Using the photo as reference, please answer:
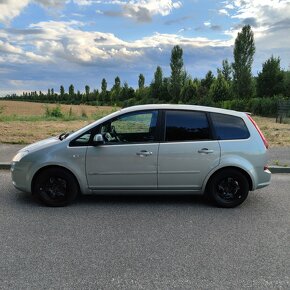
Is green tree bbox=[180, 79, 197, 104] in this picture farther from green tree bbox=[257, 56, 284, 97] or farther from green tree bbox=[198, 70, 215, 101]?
green tree bbox=[257, 56, 284, 97]

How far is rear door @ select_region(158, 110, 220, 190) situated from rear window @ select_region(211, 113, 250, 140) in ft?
0.46

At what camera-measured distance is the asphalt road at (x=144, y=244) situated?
3.63 m

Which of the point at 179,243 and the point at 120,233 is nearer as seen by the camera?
the point at 179,243

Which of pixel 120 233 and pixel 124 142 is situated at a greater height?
pixel 124 142

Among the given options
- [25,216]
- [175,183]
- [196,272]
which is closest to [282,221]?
[175,183]

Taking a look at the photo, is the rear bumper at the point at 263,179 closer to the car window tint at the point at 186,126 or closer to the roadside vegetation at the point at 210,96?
the car window tint at the point at 186,126

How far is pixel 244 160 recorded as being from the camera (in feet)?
19.5

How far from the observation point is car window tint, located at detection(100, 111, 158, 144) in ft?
19.8

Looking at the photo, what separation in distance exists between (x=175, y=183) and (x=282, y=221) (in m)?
1.63

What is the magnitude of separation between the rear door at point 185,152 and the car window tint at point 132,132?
8.9 inches

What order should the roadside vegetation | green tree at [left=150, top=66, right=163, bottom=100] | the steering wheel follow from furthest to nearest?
green tree at [left=150, top=66, right=163, bottom=100], the roadside vegetation, the steering wheel

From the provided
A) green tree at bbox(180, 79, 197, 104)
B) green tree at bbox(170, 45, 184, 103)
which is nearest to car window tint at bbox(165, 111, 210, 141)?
green tree at bbox(180, 79, 197, 104)

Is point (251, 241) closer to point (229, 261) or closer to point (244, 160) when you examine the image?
point (229, 261)

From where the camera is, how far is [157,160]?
588cm
